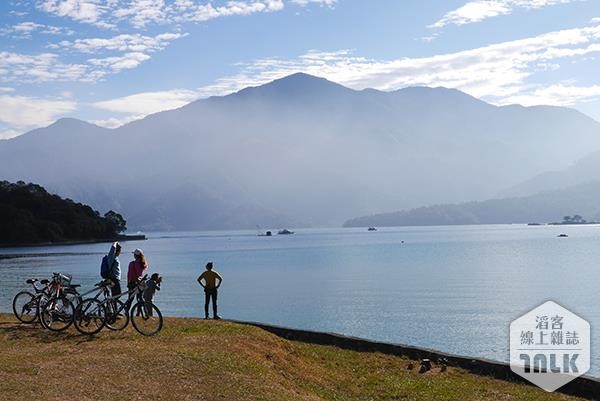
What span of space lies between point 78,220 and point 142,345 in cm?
17405

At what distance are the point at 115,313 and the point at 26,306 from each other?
377 cm

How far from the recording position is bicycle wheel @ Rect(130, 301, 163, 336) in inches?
698

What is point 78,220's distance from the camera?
181 metres

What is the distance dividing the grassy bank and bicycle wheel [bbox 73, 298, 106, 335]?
1.20ft

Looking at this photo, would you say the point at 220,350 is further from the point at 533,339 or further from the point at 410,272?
the point at 410,272

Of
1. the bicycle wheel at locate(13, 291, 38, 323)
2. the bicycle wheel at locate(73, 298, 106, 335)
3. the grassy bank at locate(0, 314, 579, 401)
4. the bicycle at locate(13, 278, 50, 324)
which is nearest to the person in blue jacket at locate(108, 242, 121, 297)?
the bicycle wheel at locate(73, 298, 106, 335)

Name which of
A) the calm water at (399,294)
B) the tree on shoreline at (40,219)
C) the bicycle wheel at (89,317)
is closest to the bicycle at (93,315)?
the bicycle wheel at (89,317)

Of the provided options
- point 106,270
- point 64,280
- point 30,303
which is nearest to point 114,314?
point 106,270

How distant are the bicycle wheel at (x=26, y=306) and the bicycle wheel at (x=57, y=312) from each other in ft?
3.49

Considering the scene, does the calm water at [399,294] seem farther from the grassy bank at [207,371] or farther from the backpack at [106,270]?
the backpack at [106,270]

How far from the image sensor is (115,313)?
59.4 ft

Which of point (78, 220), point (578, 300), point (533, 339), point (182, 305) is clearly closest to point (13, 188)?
point (78, 220)

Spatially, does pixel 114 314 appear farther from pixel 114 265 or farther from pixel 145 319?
pixel 114 265

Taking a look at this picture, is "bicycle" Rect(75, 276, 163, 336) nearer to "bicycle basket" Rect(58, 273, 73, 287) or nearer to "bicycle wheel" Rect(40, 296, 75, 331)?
"bicycle wheel" Rect(40, 296, 75, 331)
